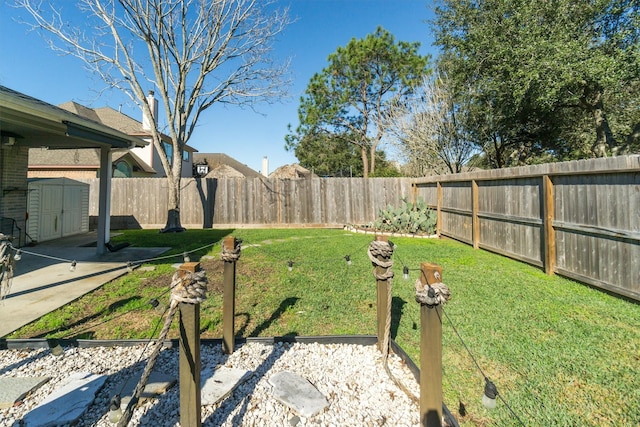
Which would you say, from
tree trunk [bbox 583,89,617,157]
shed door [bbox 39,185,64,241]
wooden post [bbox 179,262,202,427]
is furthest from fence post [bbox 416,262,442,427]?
tree trunk [bbox 583,89,617,157]

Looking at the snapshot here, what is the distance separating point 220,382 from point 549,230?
4.74 metres

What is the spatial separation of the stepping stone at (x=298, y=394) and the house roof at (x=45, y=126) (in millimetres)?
3980

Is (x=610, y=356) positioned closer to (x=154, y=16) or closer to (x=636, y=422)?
(x=636, y=422)

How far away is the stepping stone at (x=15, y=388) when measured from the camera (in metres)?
1.80

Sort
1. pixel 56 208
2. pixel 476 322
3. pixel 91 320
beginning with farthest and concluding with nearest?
pixel 56 208 → pixel 91 320 → pixel 476 322

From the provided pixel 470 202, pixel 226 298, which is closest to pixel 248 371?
pixel 226 298

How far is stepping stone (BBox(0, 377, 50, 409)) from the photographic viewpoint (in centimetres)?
180

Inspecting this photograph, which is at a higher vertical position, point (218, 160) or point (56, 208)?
point (218, 160)

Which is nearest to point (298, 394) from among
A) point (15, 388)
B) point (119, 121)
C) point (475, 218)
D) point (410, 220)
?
point (15, 388)

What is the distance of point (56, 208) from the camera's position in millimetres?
7508

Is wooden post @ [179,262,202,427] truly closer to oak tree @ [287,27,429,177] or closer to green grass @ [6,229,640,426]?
green grass @ [6,229,640,426]

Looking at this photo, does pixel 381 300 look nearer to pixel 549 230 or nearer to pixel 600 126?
pixel 549 230

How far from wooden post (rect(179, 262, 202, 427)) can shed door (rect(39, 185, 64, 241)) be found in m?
7.98

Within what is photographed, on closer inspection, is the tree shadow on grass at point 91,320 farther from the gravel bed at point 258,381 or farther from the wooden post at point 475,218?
the wooden post at point 475,218
